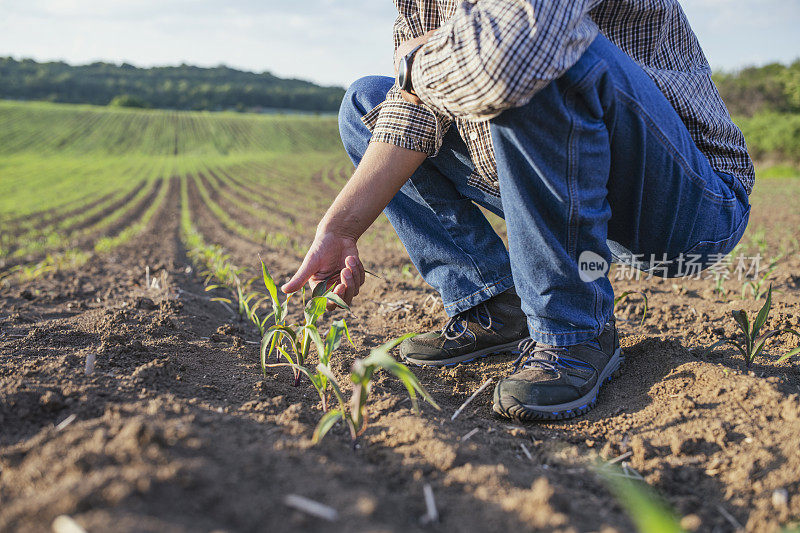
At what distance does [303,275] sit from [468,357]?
86cm

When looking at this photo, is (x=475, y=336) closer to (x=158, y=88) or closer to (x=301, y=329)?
(x=301, y=329)

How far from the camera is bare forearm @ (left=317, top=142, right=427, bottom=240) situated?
1672 mm

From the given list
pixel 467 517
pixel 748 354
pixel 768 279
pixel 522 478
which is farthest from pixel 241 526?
pixel 768 279

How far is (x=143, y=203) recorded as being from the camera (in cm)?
1347

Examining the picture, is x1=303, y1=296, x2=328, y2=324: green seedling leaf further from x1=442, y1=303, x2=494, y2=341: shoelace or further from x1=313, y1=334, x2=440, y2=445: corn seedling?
x1=442, y1=303, x2=494, y2=341: shoelace

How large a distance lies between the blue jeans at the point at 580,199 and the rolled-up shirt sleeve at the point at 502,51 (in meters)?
0.09

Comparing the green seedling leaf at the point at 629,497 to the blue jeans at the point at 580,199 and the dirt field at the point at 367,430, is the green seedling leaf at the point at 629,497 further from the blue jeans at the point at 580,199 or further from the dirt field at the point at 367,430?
the blue jeans at the point at 580,199

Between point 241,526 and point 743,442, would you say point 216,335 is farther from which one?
point 743,442

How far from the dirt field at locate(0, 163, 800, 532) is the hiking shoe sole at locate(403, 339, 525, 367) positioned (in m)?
0.04

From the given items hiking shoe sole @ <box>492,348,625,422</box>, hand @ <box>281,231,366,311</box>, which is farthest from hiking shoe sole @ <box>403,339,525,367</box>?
hand @ <box>281,231,366,311</box>

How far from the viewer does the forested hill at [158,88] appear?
6756cm

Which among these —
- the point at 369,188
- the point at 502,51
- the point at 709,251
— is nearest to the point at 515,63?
the point at 502,51

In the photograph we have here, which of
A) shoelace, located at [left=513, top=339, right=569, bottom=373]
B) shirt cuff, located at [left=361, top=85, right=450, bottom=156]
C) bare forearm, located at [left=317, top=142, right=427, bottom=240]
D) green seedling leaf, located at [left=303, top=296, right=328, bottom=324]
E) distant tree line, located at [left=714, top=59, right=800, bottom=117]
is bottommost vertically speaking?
shoelace, located at [left=513, top=339, right=569, bottom=373]

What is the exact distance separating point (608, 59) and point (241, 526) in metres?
1.58
